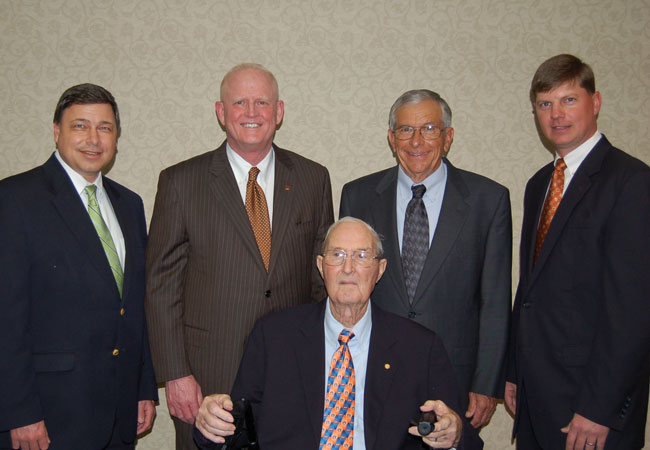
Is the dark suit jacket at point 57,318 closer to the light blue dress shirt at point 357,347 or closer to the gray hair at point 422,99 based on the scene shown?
the light blue dress shirt at point 357,347

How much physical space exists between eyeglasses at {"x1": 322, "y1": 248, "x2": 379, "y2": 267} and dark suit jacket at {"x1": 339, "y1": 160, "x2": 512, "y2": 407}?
1.20 ft

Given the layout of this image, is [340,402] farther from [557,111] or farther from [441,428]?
[557,111]

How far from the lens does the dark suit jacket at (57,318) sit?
219 cm

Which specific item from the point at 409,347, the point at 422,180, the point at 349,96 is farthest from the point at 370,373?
the point at 349,96

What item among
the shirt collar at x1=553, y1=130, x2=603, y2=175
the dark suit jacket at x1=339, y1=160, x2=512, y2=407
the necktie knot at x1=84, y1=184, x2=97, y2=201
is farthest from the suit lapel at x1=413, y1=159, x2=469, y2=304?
the necktie knot at x1=84, y1=184, x2=97, y2=201

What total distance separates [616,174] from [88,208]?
2.33 meters

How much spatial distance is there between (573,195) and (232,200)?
1.53 meters

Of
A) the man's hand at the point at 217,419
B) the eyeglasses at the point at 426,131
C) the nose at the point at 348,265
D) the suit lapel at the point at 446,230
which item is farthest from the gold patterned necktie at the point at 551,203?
the man's hand at the point at 217,419

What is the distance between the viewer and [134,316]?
254 centimetres

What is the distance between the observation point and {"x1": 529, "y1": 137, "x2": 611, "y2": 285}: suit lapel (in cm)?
235

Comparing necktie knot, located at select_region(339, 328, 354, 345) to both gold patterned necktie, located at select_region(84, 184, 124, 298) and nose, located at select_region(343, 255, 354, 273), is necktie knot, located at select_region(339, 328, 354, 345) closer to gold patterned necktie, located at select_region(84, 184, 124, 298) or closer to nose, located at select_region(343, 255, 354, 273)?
nose, located at select_region(343, 255, 354, 273)

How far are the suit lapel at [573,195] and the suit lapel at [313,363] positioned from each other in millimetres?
1042

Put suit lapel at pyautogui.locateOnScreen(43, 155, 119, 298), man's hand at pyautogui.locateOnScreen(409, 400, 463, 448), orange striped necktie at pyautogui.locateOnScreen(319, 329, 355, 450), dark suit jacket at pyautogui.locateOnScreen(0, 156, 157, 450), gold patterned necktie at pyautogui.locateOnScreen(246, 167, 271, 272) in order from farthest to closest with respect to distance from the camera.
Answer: gold patterned necktie at pyautogui.locateOnScreen(246, 167, 271, 272) → suit lapel at pyautogui.locateOnScreen(43, 155, 119, 298) → dark suit jacket at pyautogui.locateOnScreen(0, 156, 157, 450) → orange striped necktie at pyautogui.locateOnScreen(319, 329, 355, 450) → man's hand at pyautogui.locateOnScreen(409, 400, 463, 448)

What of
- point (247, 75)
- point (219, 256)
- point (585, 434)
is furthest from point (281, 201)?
point (585, 434)
